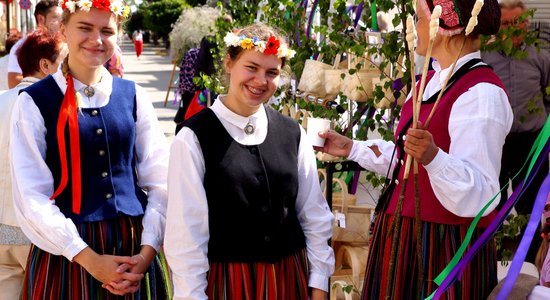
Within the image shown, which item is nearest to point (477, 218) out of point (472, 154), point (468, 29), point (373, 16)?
point (472, 154)

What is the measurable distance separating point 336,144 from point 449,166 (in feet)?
2.73

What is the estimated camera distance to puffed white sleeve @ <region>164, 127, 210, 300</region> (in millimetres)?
2521

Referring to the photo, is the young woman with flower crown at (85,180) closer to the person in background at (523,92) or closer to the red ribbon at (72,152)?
the red ribbon at (72,152)

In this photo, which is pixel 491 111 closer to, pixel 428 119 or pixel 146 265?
pixel 428 119

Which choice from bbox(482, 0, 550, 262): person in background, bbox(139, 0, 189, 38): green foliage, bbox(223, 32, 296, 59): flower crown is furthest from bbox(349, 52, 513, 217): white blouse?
bbox(139, 0, 189, 38): green foliage

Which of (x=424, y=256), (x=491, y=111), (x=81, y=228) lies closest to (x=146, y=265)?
(x=81, y=228)

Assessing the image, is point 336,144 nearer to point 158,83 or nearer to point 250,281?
point 250,281

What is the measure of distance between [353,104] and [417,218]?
216 centimetres

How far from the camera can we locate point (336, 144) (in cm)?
309

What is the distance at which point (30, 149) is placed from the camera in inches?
105

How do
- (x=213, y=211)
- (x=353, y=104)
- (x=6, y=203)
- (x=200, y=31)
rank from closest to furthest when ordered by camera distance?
1. (x=213, y=211)
2. (x=6, y=203)
3. (x=353, y=104)
4. (x=200, y=31)

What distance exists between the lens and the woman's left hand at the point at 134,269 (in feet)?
8.71

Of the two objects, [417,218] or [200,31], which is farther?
[200,31]

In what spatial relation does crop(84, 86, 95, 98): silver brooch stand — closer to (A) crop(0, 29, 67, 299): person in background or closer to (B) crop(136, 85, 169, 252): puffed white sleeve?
(B) crop(136, 85, 169, 252): puffed white sleeve
